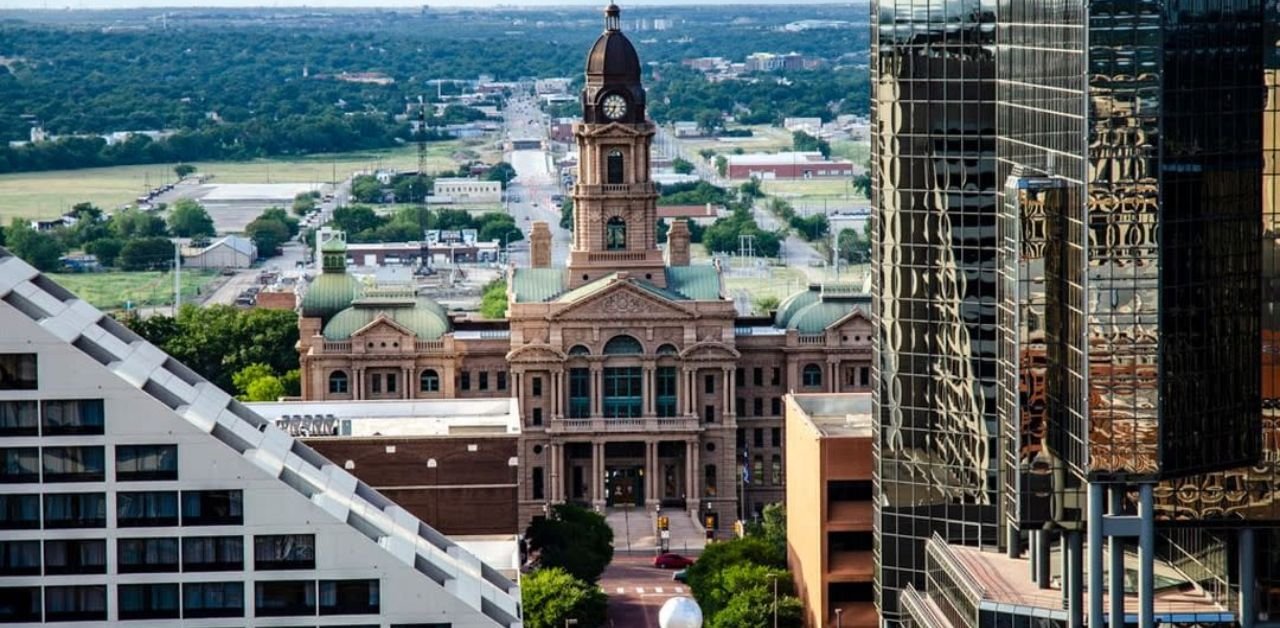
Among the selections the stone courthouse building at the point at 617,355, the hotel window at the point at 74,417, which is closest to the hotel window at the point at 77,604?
the hotel window at the point at 74,417

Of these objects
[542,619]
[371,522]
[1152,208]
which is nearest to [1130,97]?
[1152,208]

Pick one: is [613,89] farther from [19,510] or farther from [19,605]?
[19,510]

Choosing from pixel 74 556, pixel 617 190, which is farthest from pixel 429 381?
pixel 74 556

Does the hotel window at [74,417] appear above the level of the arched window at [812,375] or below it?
above

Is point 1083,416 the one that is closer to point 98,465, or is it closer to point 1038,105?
point 1038,105

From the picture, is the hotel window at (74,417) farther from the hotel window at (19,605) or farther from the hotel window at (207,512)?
the hotel window at (19,605)

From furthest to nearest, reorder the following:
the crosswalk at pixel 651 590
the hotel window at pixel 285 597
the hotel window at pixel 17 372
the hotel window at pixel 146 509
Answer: the crosswalk at pixel 651 590 → the hotel window at pixel 285 597 → the hotel window at pixel 146 509 → the hotel window at pixel 17 372

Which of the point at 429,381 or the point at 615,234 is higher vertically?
the point at 615,234
